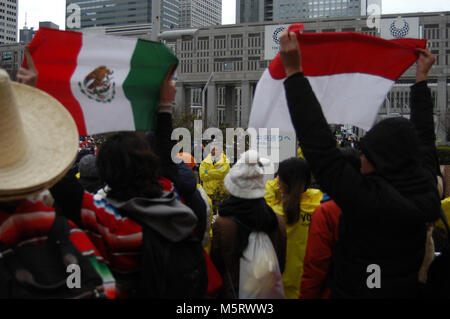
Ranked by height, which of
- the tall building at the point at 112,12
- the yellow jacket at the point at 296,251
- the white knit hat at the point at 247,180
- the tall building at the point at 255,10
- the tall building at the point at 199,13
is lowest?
the yellow jacket at the point at 296,251

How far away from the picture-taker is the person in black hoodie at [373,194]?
6.04 ft

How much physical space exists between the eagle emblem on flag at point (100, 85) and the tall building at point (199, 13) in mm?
57505

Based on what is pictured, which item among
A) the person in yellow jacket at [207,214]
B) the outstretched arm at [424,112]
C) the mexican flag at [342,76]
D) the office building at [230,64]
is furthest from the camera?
the office building at [230,64]

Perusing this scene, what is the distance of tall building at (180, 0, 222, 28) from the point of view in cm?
5928

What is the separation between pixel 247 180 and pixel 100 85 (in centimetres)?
125

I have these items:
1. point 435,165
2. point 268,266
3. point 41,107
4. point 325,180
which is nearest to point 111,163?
point 41,107

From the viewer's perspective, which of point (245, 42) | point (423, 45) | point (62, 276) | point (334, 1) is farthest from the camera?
point (334, 1)

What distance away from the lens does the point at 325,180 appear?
1848mm

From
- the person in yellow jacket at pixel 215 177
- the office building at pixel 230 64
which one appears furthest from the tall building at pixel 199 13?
the person in yellow jacket at pixel 215 177

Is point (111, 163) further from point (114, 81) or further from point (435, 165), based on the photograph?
point (435, 165)

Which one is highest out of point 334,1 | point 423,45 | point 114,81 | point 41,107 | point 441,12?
point 334,1

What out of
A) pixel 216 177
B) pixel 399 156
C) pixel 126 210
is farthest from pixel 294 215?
pixel 216 177

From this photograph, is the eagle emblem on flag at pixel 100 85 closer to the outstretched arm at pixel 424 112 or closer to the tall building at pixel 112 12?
the outstretched arm at pixel 424 112
